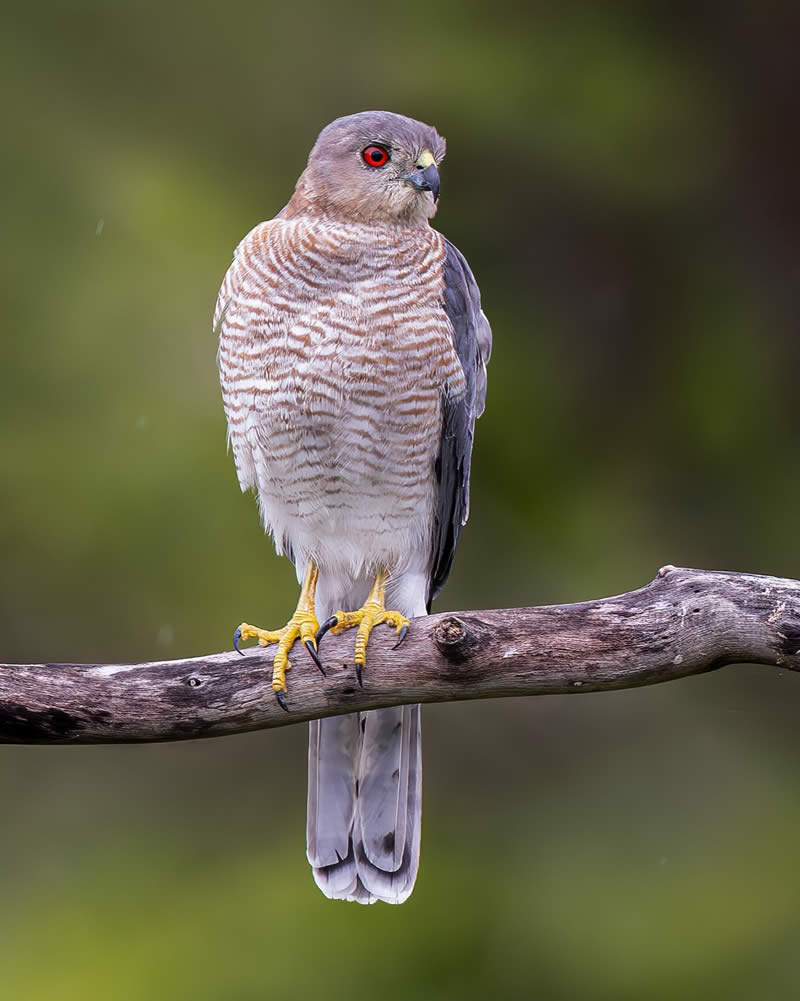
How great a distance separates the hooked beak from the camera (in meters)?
3.10

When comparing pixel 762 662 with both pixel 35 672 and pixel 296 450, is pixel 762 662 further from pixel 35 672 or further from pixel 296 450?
pixel 35 672

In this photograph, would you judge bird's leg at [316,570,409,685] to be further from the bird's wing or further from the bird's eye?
the bird's eye

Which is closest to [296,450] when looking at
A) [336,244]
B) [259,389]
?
[259,389]

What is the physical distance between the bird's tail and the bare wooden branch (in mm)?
681

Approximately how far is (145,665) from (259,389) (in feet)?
2.66

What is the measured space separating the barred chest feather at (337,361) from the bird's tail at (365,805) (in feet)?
2.12

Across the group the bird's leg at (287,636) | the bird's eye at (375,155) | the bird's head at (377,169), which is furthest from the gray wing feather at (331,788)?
the bird's eye at (375,155)

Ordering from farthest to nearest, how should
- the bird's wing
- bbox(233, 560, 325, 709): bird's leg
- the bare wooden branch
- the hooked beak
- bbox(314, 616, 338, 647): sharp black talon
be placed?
1. the bird's wing
2. the hooked beak
3. bbox(314, 616, 338, 647): sharp black talon
4. bbox(233, 560, 325, 709): bird's leg
5. the bare wooden branch

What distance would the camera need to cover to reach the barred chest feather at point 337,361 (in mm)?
3031

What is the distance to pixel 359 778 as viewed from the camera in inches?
133

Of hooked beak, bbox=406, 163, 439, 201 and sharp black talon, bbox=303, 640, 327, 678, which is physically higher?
hooked beak, bbox=406, 163, 439, 201

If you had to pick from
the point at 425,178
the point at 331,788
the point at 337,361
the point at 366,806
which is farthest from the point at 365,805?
the point at 425,178

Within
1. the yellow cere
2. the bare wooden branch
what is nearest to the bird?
the yellow cere

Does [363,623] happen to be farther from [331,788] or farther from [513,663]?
[331,788]
